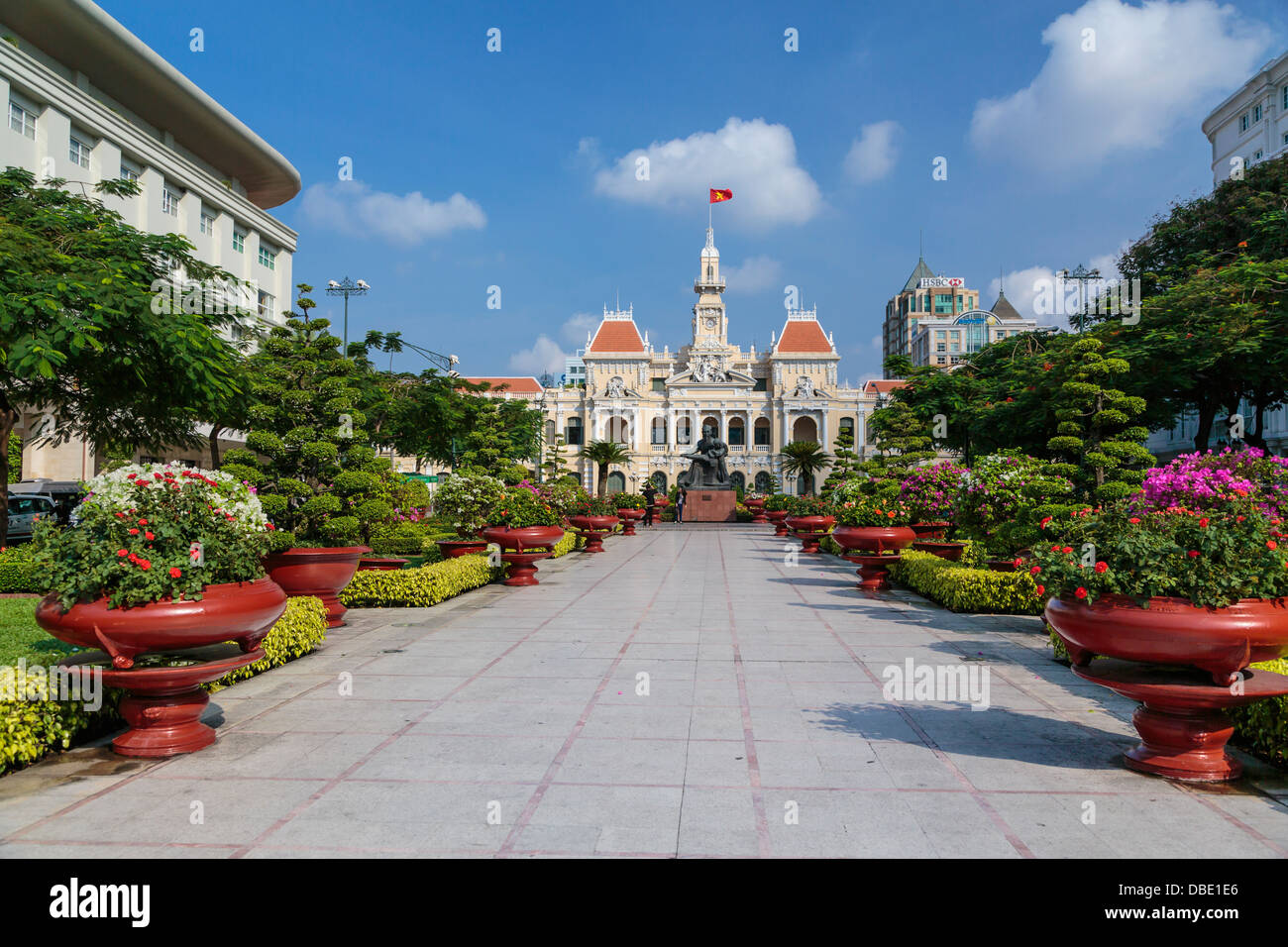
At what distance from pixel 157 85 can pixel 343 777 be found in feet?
109

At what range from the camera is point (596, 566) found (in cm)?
1748

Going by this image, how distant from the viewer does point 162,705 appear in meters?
4.82

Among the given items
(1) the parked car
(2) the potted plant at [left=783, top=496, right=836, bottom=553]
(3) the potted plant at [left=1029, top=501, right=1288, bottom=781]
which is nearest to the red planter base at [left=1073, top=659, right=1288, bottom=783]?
(3) the potted plant at [left=1029, top=501, right=1288, bottom=781]

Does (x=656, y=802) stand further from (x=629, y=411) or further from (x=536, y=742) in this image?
(x=629, y=411)

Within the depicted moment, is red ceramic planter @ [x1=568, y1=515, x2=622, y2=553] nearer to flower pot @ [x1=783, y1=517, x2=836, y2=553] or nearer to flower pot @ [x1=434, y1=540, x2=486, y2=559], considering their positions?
flower pot @ [x1=783, y1=517, x2=836, y2=553]

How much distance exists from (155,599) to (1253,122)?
2396 inches

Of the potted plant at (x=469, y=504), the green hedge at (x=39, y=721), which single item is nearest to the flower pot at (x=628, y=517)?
the potted plant at (x=469, y=504)

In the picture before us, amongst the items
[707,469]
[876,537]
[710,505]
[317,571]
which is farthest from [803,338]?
[317,571]

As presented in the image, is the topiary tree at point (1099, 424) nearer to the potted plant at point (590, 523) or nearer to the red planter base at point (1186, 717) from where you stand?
the red planter base at point (1186, 717)

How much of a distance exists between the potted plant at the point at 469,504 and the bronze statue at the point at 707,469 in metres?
25.0

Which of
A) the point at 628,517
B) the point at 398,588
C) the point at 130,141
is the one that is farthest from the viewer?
the point at 628,517

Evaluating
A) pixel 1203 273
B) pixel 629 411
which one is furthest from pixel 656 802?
pixel 629 411

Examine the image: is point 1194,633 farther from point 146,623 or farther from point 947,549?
point 947,549

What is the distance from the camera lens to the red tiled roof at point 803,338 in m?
87.2
